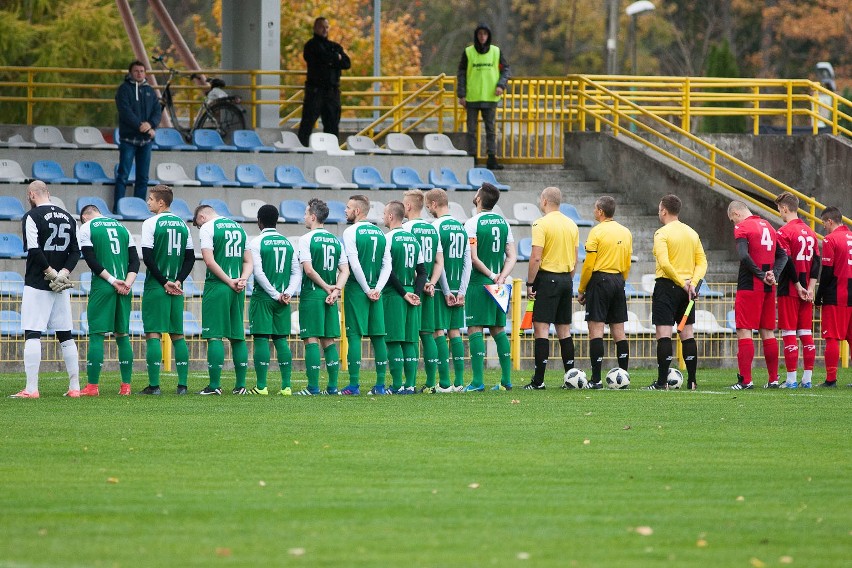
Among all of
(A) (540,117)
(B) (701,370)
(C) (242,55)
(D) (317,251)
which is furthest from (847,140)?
(D) (317,251)

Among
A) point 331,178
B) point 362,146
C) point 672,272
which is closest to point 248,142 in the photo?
point 331,178

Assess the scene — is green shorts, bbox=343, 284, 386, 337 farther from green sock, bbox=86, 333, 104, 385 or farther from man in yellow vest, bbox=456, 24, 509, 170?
man in yellow vest, bbox=456, 24, 509, 170

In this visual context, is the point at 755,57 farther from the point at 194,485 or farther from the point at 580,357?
the point at 194,485

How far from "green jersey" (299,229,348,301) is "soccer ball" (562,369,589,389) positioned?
2728 mm

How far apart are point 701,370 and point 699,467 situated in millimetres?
10747

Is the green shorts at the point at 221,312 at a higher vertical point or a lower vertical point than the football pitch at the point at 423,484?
higher

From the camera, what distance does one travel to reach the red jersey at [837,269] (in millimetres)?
16734

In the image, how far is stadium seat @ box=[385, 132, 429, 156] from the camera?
2658cm

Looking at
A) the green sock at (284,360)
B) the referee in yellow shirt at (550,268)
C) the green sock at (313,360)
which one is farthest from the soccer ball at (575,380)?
the green sock at (284,360)

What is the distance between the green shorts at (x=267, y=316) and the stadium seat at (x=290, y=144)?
1111cm

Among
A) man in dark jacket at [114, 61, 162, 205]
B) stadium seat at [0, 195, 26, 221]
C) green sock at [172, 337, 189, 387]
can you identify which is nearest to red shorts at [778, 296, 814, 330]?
green sock at [172, 337, 189, 387]

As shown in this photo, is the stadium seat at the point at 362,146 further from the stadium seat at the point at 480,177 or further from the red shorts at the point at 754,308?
the red shorts at the point at 754,308

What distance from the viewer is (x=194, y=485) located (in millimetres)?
8852

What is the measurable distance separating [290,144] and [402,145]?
2.02 m
